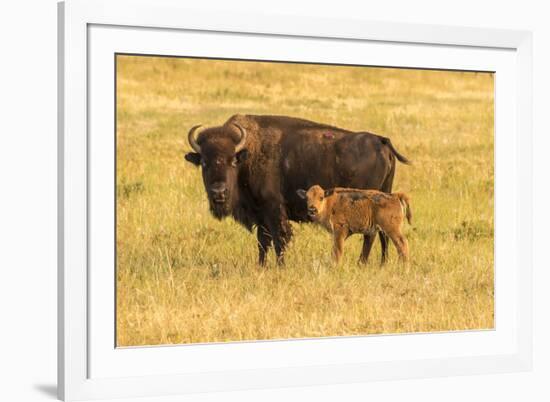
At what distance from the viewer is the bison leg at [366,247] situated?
8.15 m

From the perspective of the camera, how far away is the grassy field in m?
7.42

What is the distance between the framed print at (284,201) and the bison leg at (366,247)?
16 mm

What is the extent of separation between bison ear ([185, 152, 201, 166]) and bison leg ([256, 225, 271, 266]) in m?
0.65

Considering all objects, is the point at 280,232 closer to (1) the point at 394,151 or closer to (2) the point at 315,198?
(2) the point at 315,198

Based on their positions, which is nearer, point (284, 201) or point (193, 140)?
point (193, 140)

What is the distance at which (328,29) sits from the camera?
303 inches

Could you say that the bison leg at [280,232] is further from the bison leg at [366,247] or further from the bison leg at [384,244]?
the bison leg at [384,244]

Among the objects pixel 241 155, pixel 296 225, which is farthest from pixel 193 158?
pixel 296 225

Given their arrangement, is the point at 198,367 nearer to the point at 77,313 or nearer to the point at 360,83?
the point at 77,313

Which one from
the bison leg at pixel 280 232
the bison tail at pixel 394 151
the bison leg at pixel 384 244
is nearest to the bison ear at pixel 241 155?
the bison leg at pixel 280 232

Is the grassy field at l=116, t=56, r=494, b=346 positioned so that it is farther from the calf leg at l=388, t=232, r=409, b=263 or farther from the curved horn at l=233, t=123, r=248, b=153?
the curved horn at l=233, t=123, r=248, b=153

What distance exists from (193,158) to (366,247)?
140 centimetres

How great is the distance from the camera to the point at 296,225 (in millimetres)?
8164

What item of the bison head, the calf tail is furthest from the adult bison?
the calf tail
